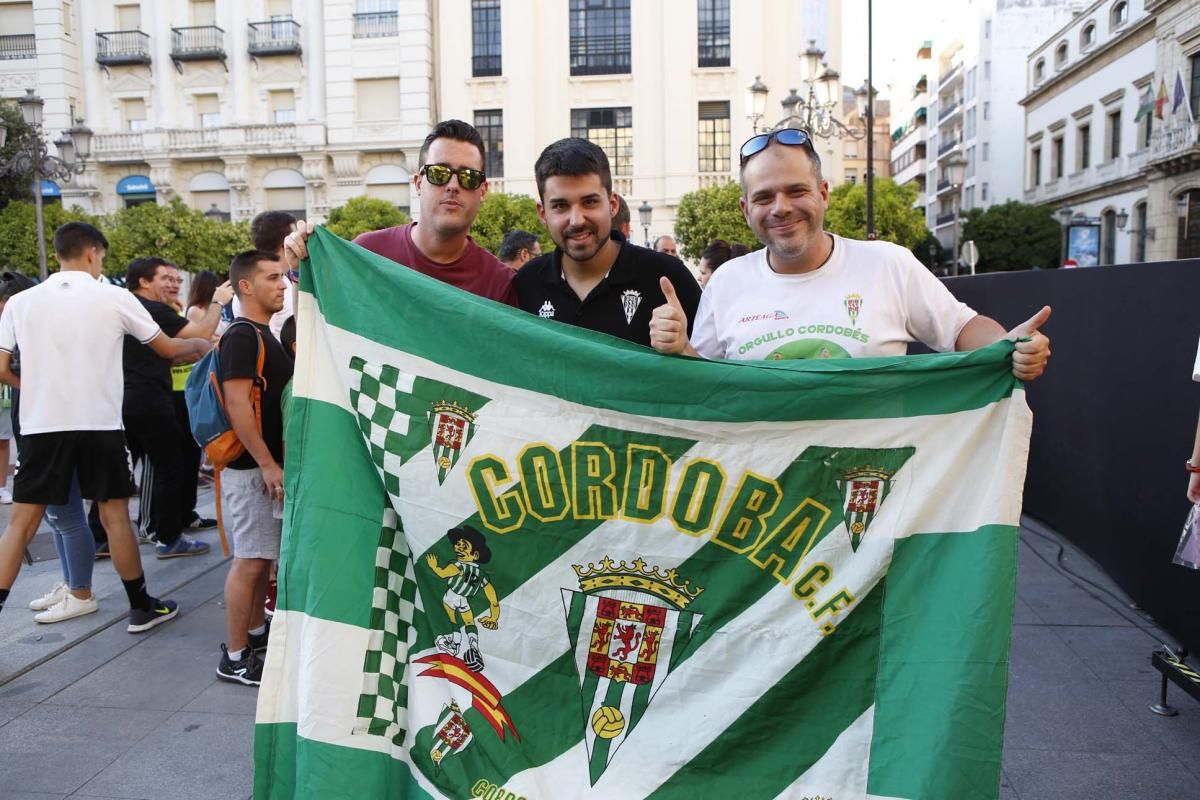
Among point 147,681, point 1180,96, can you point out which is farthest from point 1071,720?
point 1180,96

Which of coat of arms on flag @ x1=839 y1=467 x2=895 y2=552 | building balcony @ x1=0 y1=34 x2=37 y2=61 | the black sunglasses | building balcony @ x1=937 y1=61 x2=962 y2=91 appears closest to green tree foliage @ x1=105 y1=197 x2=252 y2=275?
building balcony @ x1=0 y1=34 x2=37 y2=61

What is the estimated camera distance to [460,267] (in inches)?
124

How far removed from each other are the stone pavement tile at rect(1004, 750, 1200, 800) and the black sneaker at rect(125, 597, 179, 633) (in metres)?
4.14

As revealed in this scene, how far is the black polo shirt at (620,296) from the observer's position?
9.47 feet

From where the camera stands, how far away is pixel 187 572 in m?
5.71

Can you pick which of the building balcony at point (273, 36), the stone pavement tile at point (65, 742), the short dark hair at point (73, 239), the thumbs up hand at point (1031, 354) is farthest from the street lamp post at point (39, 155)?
the building balcony at point (273, 36)

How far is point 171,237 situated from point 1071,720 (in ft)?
106

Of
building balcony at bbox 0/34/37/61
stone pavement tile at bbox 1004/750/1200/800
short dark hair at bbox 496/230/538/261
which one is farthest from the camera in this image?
building balcony at bbox 0/34/37/61

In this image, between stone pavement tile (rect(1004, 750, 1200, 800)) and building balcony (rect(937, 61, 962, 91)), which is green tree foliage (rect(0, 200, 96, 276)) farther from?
building balcony (rect(937, 61, 962, 91))

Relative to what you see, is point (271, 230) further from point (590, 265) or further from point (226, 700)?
point (590, 265)

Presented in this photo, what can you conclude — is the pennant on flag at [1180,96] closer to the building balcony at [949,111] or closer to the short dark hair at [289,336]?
the building balcony at [949,111]

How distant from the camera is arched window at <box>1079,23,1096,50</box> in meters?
40.9

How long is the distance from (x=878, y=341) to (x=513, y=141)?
33518mm

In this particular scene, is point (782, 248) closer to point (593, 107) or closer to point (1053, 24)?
point (593, 107)
